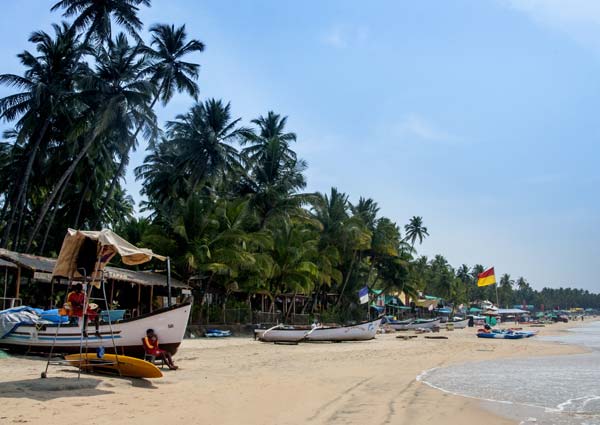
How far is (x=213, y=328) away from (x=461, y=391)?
18.2 meters

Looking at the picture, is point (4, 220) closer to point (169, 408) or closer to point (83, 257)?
point (83, 257)

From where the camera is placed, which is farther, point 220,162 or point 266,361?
point 220,162

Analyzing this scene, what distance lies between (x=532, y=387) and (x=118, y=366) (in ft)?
31.1

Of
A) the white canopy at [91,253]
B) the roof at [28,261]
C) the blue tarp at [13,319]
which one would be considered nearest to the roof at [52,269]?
the roof at [28,261]

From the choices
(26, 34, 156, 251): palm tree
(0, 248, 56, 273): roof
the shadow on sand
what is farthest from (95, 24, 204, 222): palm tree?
the shadow on sand

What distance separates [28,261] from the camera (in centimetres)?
1831

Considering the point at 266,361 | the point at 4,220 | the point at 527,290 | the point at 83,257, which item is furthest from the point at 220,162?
the point at 527,290

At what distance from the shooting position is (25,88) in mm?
27516

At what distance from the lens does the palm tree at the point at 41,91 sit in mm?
26797

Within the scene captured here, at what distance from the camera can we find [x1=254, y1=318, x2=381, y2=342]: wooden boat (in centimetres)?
2520

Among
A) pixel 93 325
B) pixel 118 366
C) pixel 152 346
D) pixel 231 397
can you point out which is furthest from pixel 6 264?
pixel 231 397

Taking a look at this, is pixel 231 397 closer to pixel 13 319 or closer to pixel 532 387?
pixel 532 387

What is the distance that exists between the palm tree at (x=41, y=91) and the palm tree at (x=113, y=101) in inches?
44.6

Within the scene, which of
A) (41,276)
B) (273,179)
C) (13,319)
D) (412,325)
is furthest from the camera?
(412,325)
